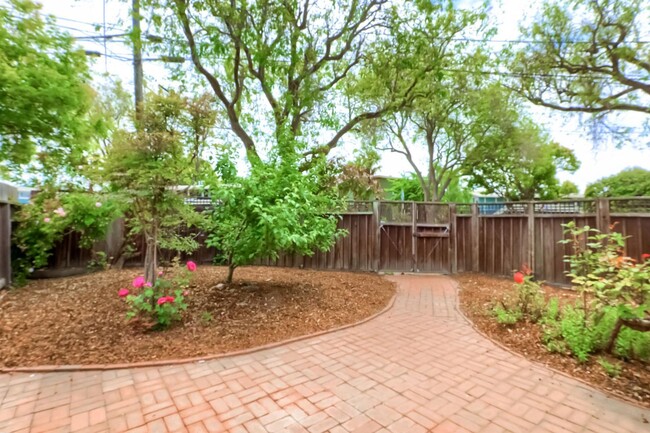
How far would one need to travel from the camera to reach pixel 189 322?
12.8ft

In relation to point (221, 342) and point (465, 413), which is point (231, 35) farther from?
point (465, 413)

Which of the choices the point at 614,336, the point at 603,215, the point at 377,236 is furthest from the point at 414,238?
the point at 614,336

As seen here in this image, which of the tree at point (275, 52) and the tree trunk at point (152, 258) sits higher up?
the tree at point (275, 52)

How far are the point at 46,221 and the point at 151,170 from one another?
362 centimetres

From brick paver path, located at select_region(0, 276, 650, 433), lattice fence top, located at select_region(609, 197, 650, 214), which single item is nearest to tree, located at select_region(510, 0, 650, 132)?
lattice fence top, located at select_region(609, 197, 650, 214)

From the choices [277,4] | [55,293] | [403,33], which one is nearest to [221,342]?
[55,293]

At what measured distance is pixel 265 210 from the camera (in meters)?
4.09

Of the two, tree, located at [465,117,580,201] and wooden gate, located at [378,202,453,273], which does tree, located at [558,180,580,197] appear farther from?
wooden gate, located at [378,202,453,273]

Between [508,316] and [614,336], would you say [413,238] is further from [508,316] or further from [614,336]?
[614,336]

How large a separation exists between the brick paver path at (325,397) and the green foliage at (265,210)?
162 centimetres

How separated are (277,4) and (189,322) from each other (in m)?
5.85

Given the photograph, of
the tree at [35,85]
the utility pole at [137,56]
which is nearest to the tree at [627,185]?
the utility pole at [137,56]

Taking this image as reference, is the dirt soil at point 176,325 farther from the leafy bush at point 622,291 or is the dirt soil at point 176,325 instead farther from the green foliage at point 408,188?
the green foliage at point 408,188

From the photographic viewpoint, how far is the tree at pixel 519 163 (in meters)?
14.6
